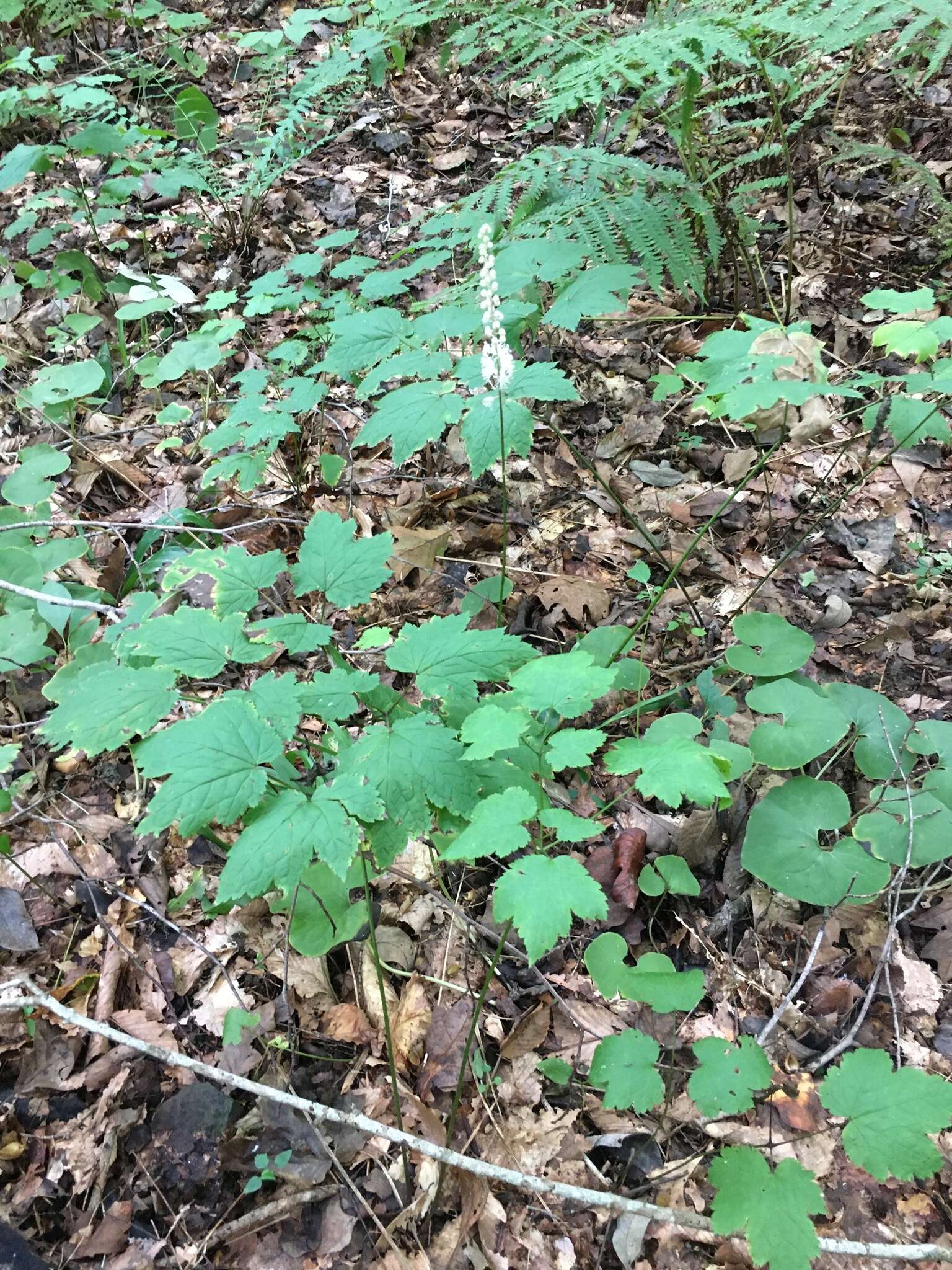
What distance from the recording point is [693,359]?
10.2 ft

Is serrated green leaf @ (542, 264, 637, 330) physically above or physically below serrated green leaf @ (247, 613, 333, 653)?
above

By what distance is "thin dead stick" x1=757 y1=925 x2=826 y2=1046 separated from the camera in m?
1.55

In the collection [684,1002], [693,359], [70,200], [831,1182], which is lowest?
[831,1182]

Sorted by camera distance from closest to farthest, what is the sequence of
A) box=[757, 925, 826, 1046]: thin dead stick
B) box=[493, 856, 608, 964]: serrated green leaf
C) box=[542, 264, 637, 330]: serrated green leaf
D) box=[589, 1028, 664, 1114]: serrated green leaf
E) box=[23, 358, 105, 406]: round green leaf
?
box=[493, 856, 608, 964]: serrated green leaf < box=[589, 1028, 664, 1114]: serrated green leaf < box=[757, 925, 826, 1046]: thin dead stick < box=[542, 264, 637, 330]: serrated green leaf < box=[23, 358, 105, 406]: round green leaf

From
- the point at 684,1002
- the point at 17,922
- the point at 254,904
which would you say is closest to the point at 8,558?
the point at 17,922

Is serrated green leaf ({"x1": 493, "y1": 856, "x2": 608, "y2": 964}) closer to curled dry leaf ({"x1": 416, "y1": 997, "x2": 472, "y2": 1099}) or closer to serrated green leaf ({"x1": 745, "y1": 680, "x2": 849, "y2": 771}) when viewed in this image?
curled dry leaf ({"x1": 416, "y1": 997, "x2": 472, "y2": 1099})

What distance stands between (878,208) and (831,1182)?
3.92m

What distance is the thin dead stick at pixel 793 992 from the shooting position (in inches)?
60.9

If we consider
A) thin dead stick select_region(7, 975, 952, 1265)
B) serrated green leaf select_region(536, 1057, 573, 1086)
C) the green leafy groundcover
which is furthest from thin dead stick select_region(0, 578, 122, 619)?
serrated green leaf select_region(536, 1057, 573, 1086)

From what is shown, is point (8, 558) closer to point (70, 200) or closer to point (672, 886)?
point (672, 886)

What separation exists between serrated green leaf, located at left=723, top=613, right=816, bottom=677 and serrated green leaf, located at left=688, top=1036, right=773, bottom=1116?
94 cm

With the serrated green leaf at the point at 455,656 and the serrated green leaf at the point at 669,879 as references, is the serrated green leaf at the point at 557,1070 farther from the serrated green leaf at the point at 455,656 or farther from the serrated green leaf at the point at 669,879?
the serrated green leaf at the point at 455,656

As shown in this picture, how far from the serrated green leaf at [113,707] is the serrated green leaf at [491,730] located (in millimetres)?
598

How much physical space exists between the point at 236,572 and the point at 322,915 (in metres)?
0.82
